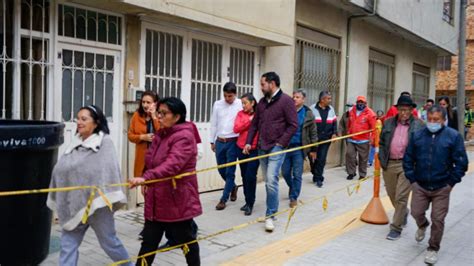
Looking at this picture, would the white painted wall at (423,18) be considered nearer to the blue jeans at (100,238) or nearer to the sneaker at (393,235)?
the sneaker at (393,235)

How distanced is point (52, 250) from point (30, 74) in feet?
6.29

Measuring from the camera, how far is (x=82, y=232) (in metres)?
3.56

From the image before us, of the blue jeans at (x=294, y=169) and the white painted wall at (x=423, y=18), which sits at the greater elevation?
the white painted wall at (x=423, y=18)

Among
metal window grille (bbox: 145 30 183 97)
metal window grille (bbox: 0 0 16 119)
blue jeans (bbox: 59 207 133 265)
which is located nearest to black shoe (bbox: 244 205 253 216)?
metal window grille (bbox: 145 30 183 97)

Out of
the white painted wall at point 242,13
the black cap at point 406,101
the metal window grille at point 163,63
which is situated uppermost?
the white painted wall at point 242,13

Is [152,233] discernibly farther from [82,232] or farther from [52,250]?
[52,250]

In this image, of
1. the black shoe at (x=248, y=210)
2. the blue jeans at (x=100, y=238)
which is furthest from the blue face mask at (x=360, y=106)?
the blue jeans at (x=100, y=238)

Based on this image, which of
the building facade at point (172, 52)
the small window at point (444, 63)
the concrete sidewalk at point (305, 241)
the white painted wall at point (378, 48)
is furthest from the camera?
the small window at point (444, 63)

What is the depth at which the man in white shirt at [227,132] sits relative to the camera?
653 cm

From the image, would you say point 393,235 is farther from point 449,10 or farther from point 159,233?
point 449,10

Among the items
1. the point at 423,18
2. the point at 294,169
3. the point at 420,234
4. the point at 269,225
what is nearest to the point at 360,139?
the point at 294,169

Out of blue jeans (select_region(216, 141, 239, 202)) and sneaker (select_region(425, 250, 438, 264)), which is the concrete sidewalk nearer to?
sneaker (select_region(425, 250, 438, 264))

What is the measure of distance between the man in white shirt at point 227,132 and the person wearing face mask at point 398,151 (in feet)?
6.32

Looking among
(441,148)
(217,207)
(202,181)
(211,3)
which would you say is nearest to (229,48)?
(211,3)
